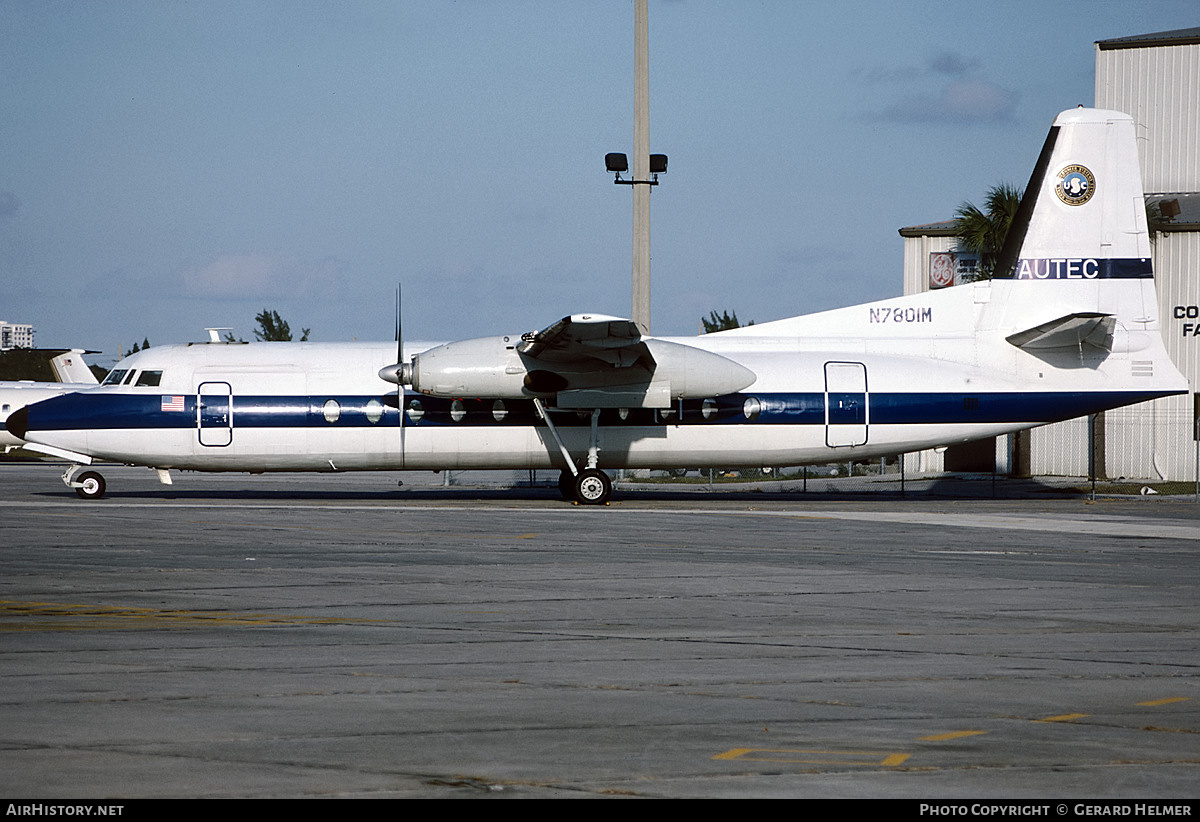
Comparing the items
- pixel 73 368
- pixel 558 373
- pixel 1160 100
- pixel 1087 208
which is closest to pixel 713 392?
pixel 558 373

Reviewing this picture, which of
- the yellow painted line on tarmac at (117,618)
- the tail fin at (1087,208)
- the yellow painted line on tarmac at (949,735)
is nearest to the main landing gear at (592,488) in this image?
the tail fin at (1087,208)

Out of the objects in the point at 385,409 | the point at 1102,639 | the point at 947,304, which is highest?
the point at 947,304

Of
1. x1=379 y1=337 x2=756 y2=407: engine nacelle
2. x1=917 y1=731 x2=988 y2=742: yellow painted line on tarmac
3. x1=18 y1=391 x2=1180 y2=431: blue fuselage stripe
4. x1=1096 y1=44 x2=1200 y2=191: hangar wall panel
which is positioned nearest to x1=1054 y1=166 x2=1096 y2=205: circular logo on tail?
x1=18 y1=391 x2=1180 y2=431: blue fuselage stripe

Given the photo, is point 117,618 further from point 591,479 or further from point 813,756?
point 591,479

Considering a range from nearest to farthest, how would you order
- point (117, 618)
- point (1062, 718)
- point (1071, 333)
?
point (1062, 718)
point (117, 618)
point (1071, 333)

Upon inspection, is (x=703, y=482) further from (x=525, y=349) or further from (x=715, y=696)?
(x=715, y=696)

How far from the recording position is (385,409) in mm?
24984

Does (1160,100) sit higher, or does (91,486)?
(1160,100)

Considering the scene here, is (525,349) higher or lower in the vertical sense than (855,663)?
higher

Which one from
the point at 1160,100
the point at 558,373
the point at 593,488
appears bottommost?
the point at 593,488

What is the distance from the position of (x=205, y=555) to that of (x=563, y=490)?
1238 cm

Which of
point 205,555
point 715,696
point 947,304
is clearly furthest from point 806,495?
point 715,696

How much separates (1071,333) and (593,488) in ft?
34.1

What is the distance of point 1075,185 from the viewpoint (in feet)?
84.8
